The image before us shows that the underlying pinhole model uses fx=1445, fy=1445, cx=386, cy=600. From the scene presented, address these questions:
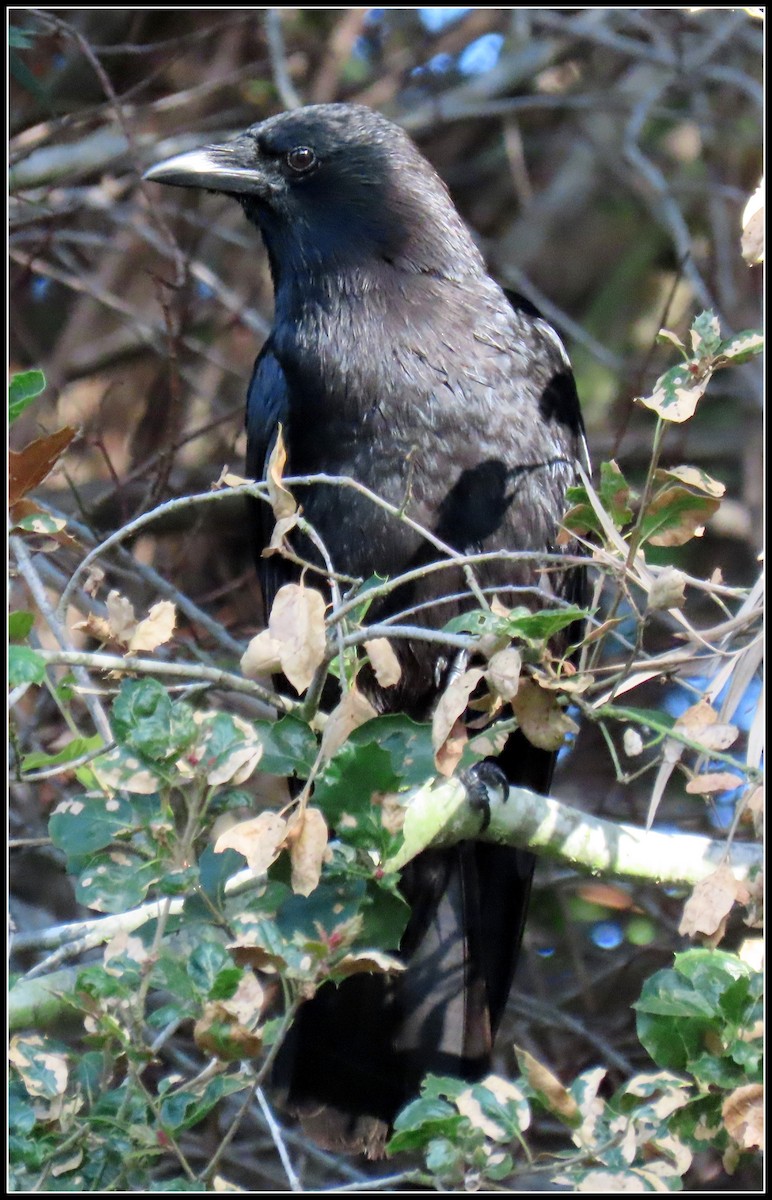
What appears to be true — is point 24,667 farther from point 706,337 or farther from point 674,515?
point 706,337

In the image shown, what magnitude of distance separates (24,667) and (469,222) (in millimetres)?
5084

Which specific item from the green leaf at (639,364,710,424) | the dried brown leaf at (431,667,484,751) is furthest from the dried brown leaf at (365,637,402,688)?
the green leaf at (639,364,710,424)

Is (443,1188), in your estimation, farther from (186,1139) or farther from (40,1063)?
(186,1139)

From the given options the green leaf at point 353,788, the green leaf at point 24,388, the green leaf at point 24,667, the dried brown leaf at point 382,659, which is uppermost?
the green leaf at point 24,388

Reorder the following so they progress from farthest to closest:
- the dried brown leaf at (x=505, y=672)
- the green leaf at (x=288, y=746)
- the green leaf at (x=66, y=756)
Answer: the green leaf at (x=66, y=756), the green leaf at (x=288, y=746), the dried brown leaf at (x=505, y=672)

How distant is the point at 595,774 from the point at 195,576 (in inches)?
66.3

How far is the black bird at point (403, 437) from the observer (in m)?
3.61

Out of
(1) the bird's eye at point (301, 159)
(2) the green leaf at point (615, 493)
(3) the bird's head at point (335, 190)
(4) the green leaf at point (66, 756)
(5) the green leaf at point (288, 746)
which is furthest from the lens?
(1) the bird's eye at point (301, 159)

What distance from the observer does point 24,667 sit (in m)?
2.03

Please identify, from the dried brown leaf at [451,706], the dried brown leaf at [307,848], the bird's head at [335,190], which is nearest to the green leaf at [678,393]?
the dried brown leaf at [451,706]

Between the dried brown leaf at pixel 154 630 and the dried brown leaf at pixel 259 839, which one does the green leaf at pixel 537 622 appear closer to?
the dried brown leaf at pixel 259 839

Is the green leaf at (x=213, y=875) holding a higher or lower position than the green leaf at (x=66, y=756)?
higher

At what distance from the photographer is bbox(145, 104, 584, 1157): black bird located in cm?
361

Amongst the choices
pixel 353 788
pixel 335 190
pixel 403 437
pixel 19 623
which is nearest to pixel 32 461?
pixel 19 623
